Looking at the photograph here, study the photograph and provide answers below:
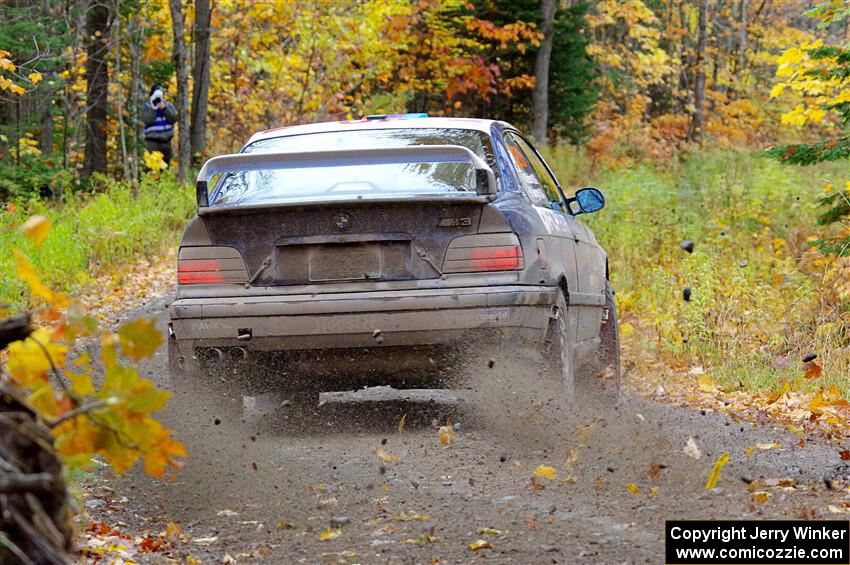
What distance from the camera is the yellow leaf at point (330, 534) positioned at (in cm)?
467

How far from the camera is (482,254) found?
6.23 metres

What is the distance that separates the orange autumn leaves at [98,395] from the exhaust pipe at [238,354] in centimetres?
365

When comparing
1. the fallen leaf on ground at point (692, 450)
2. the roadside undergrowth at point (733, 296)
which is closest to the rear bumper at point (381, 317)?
the fallen leaf on ground at point (692, 450)

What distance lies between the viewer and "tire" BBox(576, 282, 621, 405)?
841cm

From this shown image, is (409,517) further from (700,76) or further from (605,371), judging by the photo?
(700,76)

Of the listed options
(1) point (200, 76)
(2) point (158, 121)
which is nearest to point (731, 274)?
(2) point (158, 121)

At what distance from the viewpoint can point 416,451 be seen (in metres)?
6.06

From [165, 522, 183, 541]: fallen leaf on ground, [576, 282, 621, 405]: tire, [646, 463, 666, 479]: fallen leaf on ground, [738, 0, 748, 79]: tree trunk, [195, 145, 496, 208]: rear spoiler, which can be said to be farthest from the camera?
[738, 0, 748, 79]: tree trunk

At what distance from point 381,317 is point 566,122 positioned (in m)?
25.3

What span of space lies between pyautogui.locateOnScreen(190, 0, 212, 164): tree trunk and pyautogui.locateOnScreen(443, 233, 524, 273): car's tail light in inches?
814

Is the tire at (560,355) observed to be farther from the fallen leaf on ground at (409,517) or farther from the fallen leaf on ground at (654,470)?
the fallen leaf on ground at (409,517)

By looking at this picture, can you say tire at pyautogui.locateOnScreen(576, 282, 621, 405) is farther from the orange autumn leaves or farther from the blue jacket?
the blue jacket

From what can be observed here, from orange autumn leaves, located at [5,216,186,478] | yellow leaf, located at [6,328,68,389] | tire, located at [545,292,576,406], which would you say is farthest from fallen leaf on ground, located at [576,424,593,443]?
yellow leaf, located at [6,328,68,389]

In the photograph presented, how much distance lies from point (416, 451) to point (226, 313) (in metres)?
1.23
